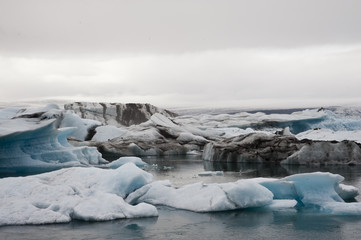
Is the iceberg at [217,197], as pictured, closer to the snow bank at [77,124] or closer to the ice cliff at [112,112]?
the snow bank at [77,124]

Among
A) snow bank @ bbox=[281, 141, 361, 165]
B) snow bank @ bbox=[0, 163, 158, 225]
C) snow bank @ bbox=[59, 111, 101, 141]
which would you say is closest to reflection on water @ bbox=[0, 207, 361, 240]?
snow bank @ bbox=[0, 163, 158, 225]

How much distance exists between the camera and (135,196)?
31.4 ft

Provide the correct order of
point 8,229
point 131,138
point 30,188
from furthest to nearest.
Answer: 1. point 131,138
2. point 30,188
3. point 8,229

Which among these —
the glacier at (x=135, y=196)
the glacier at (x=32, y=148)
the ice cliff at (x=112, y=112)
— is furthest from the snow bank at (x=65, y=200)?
the ice cliff at (x=112, y=112)

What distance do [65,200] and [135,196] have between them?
1727mm

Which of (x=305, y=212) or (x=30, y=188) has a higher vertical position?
(x=30, y=188)

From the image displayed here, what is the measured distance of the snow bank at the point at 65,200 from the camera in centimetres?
788

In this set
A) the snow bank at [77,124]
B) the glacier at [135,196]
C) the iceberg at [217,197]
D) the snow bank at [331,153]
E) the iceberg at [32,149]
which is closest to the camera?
the glacier at [135,196]

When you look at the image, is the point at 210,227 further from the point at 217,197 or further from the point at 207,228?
the point at 217,197

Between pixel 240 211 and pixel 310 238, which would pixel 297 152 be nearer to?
pixel 240 211

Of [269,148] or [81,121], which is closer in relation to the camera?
[269,148]

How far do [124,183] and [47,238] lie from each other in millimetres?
3028

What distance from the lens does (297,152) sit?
2036 cm

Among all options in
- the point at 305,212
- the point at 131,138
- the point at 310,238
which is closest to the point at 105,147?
the point at 131,138
